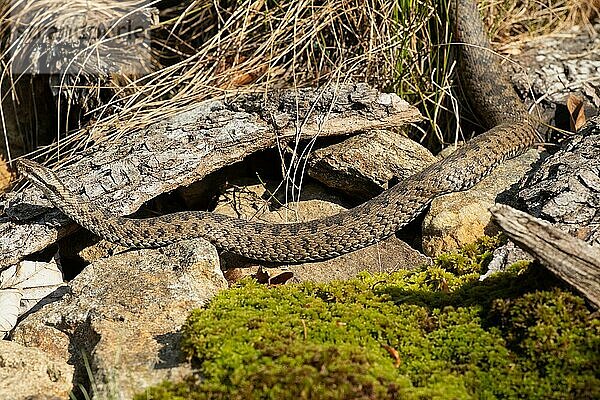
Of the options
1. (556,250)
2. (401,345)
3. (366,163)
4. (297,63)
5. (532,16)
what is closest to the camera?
(556,250)

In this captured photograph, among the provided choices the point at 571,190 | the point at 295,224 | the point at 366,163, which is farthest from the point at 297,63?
the point at 571,190

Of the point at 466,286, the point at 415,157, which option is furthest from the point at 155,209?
the point at 466,286

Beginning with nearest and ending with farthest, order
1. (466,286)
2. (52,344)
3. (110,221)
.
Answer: (466,286) → (52,344) → (110,221)

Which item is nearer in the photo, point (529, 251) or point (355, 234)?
point (529, 251)

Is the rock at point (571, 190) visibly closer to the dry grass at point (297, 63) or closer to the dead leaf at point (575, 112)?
the dead leaf at point (575, 112)

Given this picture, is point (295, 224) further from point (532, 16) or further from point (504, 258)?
point (532, 16)

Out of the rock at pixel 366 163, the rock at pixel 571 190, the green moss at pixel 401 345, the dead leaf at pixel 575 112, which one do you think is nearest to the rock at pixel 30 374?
the green moss at pixel 401 345

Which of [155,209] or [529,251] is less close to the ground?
[529,251]

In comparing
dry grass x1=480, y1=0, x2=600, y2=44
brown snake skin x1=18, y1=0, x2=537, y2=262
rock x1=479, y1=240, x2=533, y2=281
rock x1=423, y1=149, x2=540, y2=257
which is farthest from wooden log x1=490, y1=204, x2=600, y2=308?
dry grass x1=480, y1=0, x2=600, y2=44

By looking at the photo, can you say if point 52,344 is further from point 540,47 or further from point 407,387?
point 540,47
